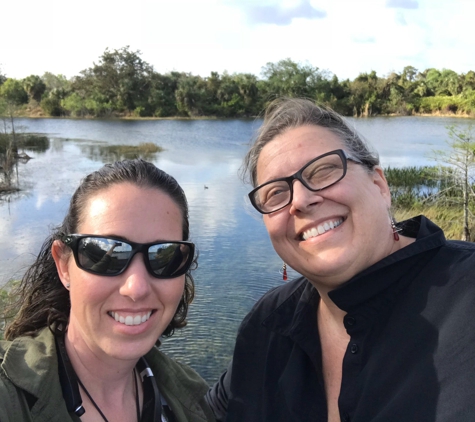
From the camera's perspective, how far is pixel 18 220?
458 inches

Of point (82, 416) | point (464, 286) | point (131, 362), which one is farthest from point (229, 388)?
point (464, 286)

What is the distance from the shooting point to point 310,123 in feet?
5.34

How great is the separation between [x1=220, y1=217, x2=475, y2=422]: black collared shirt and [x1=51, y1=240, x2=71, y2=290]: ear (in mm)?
714

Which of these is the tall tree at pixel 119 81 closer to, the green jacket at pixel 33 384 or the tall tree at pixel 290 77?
the tall tree at pixel 290 77

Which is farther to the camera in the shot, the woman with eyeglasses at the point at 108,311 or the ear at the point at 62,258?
the ear at the point at 62,258

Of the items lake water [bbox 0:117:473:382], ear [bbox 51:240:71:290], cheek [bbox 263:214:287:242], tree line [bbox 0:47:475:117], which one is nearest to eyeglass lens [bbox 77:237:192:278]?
ear [bbox 51:240:71:290]

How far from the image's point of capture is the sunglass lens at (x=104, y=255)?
51.1 inches


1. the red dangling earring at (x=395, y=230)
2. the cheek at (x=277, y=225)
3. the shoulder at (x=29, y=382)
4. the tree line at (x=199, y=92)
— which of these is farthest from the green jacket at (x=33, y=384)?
the tree line at (x=199, y=92)

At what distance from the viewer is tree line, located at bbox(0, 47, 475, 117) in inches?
1868

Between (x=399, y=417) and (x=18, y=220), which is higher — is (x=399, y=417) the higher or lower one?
the higher one

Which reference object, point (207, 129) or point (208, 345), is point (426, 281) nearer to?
point (208, 345)

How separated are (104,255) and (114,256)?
29 millimetres

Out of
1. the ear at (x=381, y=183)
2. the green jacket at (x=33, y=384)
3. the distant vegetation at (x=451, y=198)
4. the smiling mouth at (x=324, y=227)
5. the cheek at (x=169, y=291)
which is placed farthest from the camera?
the distant vegetation at (x=451, y=198)

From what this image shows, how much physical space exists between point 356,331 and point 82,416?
89cm
